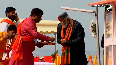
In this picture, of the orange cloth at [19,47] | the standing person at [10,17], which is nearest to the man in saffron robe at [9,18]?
the standing person at [10,17]

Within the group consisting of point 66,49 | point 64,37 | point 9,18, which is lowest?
point 66,49

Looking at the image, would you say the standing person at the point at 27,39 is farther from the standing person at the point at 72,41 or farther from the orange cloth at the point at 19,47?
the standing person at the point at 72,41

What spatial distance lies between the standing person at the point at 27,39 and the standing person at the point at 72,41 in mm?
1016

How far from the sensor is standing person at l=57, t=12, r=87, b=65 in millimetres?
8914

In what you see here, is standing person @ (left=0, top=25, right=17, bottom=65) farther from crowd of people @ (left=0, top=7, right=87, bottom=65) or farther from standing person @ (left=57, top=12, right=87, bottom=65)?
standing person @ (left=57, top=12, right=87, bottom=65)

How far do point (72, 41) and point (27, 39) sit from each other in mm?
1296

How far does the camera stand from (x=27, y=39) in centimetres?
801

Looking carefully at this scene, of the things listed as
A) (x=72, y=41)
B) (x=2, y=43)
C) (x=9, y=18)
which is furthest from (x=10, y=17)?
(x=72, y=41)

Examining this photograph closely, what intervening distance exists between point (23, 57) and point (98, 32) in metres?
4.32

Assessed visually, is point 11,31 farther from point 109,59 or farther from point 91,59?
point 91,59

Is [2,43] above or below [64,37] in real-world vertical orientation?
below

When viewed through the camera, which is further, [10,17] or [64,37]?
[10,17]

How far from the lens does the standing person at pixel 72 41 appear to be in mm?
8914

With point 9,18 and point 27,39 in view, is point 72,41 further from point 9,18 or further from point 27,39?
point 9,18
